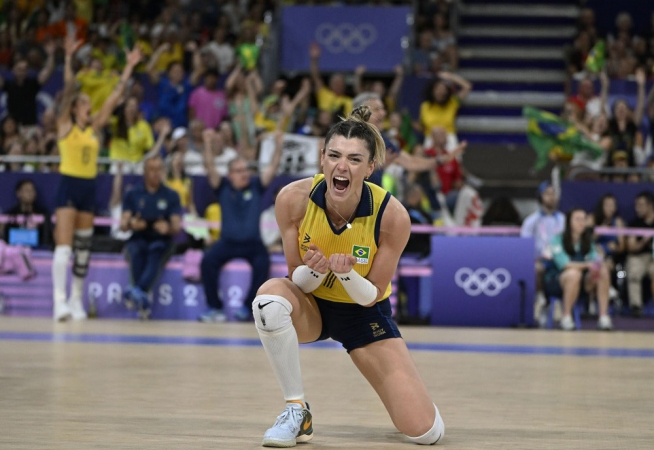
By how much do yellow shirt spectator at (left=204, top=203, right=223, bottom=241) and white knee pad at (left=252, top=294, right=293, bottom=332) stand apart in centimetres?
700

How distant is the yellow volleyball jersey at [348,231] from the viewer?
14.4 ft

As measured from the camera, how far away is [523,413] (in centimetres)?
505

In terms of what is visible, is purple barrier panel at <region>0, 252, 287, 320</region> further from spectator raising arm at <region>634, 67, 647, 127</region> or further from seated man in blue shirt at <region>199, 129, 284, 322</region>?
spectator raising arm at <region>634, 67, 647, 127</region>

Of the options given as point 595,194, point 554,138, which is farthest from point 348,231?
point 554,138

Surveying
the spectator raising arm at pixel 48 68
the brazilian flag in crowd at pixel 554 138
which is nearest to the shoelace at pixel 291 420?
the brazilian flag in crowd at pixel 554 138

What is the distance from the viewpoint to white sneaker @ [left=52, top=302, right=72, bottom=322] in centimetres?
991

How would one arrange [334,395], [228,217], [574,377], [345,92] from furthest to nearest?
[345,92]
[228,217]
[574,377]
[334,395]

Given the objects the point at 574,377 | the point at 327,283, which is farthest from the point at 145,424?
the point at 574,377

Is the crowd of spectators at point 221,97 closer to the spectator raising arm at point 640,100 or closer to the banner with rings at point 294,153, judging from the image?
the spectator raising arm at point 640,100

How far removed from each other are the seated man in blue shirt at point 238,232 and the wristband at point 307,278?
234 inches

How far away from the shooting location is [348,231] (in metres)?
4.38

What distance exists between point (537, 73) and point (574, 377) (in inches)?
390

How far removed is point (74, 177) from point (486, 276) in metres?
4.03

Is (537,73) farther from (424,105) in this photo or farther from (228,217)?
(228,217)
